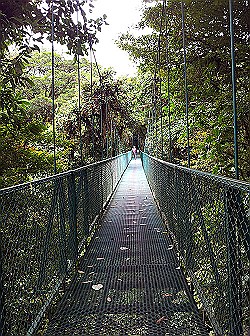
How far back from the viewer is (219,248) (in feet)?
6.02

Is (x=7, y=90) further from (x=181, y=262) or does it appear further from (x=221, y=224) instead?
(x=221, y=224)

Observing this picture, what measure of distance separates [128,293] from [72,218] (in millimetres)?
781

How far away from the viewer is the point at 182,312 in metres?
2.33

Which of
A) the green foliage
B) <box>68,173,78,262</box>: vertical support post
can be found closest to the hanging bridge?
<box>68,173,78,262</box>: vertical support post

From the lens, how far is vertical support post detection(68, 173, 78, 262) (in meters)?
3.10

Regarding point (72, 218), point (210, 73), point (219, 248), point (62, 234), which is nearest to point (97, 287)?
point (62, 234)

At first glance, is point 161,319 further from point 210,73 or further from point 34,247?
point 210,73

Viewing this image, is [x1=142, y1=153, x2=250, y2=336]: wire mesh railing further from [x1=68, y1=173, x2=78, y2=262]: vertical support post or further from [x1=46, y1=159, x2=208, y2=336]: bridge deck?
[x1=68, y1=173, x2=78, y2=262]: vertical support post

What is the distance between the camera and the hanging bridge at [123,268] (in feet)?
5.29

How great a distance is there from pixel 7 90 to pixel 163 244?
6.67ft

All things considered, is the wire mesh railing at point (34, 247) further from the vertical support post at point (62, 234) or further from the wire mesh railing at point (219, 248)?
the wire mesh railing at point (219, 248)

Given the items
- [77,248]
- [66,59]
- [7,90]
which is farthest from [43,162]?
[66,59]

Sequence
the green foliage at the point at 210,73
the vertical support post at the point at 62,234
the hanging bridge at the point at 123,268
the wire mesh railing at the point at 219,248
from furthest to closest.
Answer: the green foliage at the point at 210,73, the vertical support post at the point at 62,234, the hanging bridge at the point at 123,268, the wire mesh railing at the point at 219,248

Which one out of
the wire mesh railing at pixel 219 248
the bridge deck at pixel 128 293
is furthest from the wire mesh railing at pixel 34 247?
the wire mesh railing at pixel 219 248
